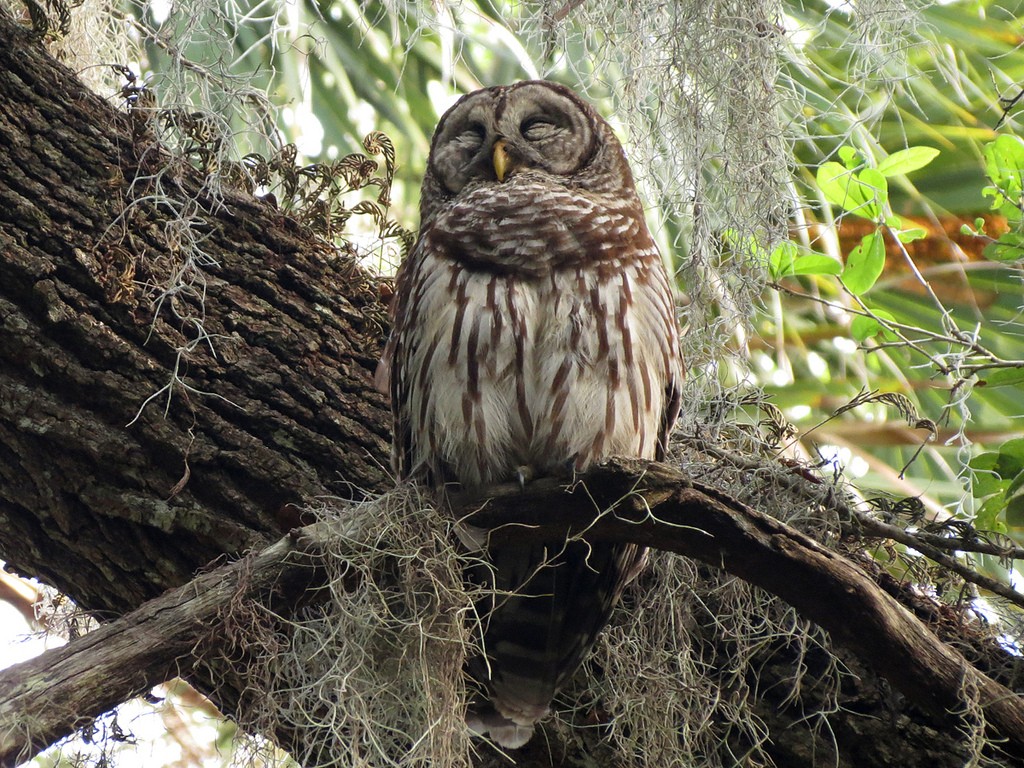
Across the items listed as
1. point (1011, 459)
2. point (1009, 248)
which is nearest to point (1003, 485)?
point (1011, 459)

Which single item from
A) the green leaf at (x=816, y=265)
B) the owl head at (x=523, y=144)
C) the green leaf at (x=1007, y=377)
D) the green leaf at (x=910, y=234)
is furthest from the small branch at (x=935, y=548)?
the owl head at (x=523, y=144)

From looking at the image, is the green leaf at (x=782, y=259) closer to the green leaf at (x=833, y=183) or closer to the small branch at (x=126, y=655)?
the green leaf at (x=833, y=183)

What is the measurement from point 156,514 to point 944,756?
1928 mm

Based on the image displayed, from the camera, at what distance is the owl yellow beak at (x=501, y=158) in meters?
3.18

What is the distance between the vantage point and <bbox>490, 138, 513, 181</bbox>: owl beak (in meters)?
3.18

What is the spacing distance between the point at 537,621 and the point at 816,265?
4.34ft

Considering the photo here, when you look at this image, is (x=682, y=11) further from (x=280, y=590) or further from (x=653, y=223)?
(x=280, y=590)

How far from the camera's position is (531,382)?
9.21 feet

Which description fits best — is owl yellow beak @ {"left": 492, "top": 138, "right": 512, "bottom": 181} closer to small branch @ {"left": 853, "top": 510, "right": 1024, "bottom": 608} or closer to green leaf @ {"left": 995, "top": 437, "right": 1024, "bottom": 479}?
small branch @ {"left": 853, "top": 510, "right": 1024, "bottom": 608}

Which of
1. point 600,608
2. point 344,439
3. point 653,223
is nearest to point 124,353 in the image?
point 344,439

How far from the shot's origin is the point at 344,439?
303 cm

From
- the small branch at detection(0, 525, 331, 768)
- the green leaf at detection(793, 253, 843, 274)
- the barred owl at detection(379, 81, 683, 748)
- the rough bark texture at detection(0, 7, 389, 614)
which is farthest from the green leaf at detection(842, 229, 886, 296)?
the small branch at detection(0, 525, 331, 768)

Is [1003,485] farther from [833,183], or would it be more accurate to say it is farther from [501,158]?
[501,158]

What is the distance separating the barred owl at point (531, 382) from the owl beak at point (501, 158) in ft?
0.48
